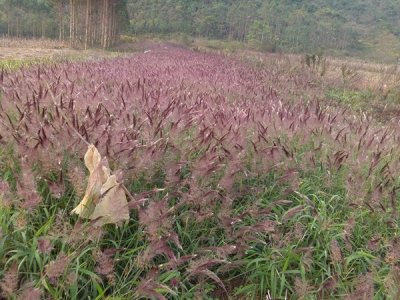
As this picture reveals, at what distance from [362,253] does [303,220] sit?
0.41 meters

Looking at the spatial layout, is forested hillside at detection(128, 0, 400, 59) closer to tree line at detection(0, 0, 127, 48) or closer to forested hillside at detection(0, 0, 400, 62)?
forested hillside at detection(0, 0, 400, 62)

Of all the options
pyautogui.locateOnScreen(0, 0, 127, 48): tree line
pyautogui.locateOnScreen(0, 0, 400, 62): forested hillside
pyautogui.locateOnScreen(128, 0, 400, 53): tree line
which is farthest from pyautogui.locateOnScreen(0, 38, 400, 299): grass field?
pyautogui.locateOnScreen(128, 0, 400, 53): tree line

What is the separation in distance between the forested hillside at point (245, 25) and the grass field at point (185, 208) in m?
47.0

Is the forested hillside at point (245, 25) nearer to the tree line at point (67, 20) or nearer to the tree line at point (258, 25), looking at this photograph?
the tree line at point (258, 25)

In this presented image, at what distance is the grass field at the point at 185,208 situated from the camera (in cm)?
180

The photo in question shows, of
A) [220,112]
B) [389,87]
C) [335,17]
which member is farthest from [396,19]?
[220,112]

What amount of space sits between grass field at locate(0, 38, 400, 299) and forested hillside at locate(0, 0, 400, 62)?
46953 mm

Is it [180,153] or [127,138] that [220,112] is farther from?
[127,138]

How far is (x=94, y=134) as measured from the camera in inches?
95.9

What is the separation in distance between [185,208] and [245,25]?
77.2 meters

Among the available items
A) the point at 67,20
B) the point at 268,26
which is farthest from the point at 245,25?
the point at 67,20

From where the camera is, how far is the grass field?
70.9 inches

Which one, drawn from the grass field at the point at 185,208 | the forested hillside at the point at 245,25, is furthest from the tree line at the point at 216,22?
the grass field at the point at 185,208

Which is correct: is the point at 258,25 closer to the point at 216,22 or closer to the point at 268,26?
the point at 268,26
